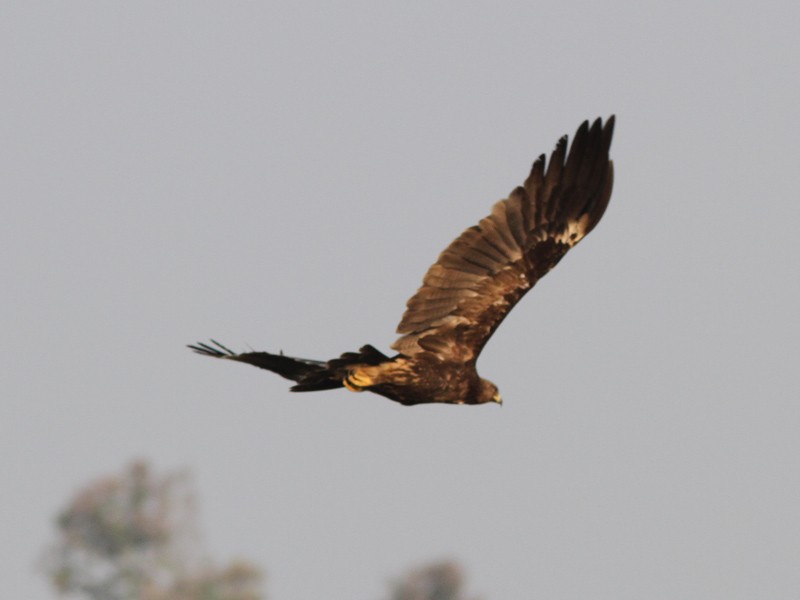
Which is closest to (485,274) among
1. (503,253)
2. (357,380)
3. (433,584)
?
(503,253)

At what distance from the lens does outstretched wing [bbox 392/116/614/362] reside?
12.5 m

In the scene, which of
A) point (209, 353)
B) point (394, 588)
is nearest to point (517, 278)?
point (209, 353)

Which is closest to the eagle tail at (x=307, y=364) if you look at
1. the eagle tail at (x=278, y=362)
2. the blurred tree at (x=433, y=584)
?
the eagle tail at (x=278, y=362)

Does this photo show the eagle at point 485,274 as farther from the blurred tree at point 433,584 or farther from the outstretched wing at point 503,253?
the blurred tree at point 433,584

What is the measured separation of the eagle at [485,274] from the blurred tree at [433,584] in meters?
32.5

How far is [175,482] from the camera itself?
156 ft

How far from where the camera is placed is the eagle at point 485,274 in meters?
12.5

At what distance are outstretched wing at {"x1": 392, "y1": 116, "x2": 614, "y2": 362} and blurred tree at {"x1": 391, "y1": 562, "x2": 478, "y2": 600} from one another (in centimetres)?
3254

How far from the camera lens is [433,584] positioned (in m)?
44.9

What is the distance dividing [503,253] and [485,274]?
0.20 m

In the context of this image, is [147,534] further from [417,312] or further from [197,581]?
[417,312]

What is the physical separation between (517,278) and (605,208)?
2.78 ft

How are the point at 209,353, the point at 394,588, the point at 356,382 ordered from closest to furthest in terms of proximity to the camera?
1. the point at 356,382
2. the point at 209,353
3. the point at 394,588

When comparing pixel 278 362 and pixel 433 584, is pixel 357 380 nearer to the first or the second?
pixel 278 362
